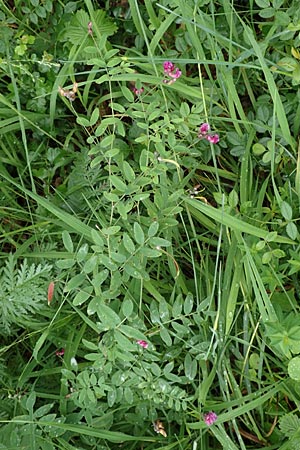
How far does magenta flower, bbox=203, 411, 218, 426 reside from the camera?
5.38 ft

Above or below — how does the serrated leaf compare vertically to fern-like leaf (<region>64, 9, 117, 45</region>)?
below

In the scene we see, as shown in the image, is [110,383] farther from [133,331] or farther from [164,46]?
[164,46]

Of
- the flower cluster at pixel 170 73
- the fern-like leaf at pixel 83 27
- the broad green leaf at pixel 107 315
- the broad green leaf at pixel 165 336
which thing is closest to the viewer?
the broad green leaf at pixel 107 315

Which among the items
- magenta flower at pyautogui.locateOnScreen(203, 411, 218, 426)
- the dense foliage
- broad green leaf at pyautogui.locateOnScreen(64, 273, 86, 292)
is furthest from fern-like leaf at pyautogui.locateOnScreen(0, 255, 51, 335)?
magenta flower at pyautogui.locateOnScreen(203, 411, 218, 426)

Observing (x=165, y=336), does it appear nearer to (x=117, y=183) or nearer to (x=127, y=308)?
(x=127, y=308)

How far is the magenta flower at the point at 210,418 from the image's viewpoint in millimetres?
1639

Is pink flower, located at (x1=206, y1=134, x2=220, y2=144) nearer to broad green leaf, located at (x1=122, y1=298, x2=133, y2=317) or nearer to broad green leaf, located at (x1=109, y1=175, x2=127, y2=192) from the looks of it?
broad green leaf, located at (x1=109, y1=175, x2=127, y2=192)

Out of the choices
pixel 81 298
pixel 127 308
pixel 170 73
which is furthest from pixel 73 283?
pixel 170 73

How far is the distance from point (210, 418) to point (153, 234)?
0.56 meters

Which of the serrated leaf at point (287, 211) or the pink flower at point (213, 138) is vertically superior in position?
the pink flower at point (213, 138)

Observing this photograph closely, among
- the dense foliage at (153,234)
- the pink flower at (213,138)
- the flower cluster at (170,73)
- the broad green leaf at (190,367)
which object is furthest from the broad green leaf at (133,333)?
the flower cluster at (170,73)

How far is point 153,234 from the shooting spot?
1488 millimetres

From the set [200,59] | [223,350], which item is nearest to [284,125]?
[200,59]

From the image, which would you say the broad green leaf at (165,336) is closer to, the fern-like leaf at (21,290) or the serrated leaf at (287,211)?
the fern-like leaf at (21,290)
